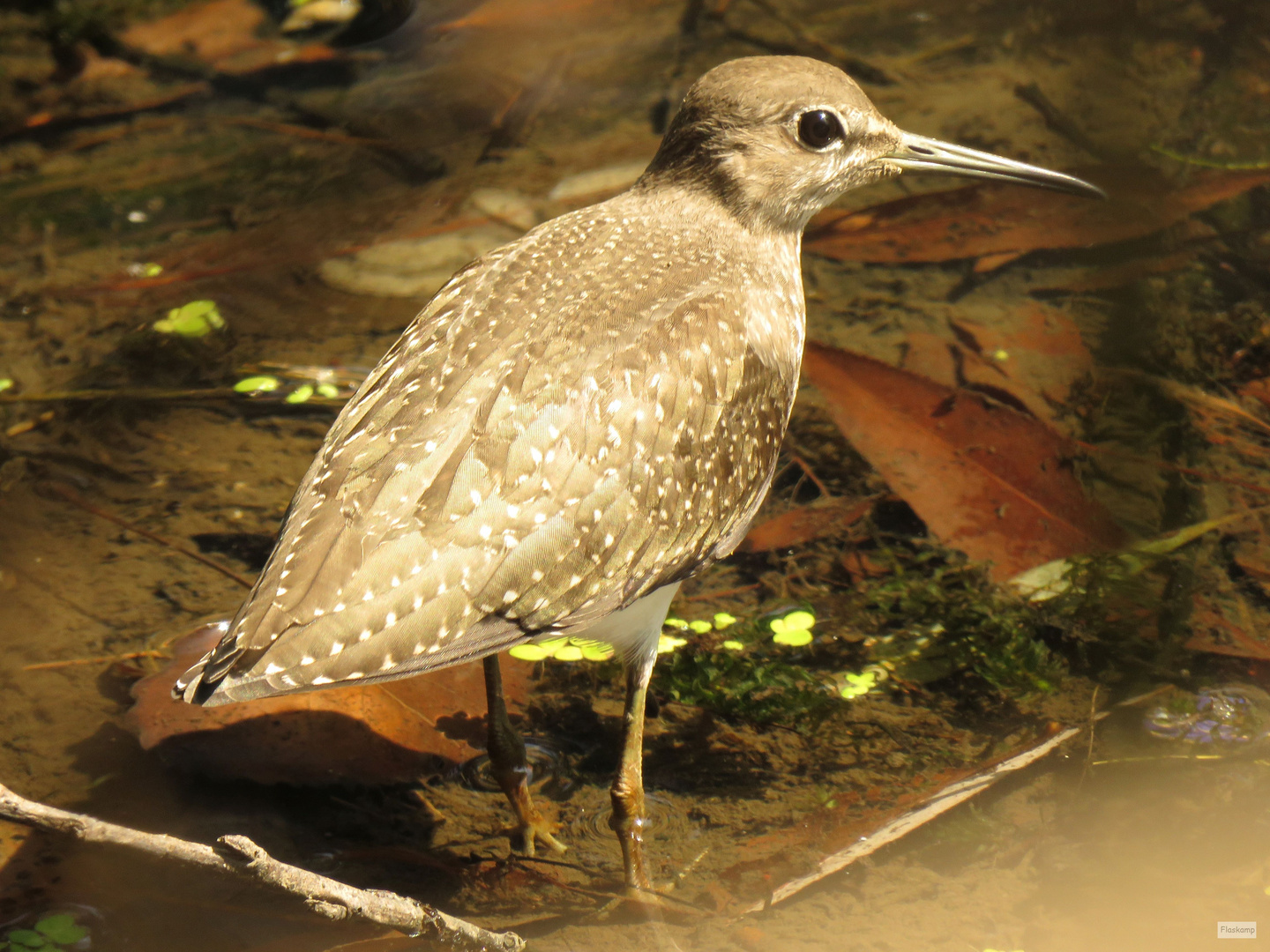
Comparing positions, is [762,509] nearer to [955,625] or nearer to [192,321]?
[955,625]

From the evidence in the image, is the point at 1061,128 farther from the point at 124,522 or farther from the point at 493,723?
the point at 124,522

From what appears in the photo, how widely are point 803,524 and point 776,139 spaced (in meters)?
1.46

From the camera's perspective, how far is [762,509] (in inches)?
184

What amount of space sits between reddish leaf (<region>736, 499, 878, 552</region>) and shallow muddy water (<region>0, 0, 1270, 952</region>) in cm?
2

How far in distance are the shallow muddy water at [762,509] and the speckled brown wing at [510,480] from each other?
0.91 m

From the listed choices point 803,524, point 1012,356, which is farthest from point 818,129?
point 1012,356

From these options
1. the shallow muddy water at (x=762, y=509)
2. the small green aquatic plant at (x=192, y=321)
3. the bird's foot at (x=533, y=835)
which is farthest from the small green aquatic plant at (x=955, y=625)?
the small green aquatic plant at (x=192, y=321)

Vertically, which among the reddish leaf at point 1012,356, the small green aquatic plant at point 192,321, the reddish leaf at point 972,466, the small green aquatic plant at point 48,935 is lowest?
the small green aquatic plant at point 48,935

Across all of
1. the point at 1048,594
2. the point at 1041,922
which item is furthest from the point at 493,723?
the point at 1048,594

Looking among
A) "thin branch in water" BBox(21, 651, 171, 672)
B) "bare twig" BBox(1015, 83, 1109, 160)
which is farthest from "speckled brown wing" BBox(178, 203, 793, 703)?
"bare twig" BBox(1015, 83, 1109, 160)

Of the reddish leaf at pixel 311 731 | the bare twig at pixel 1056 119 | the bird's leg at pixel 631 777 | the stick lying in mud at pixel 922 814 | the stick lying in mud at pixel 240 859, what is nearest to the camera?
the stick lying in mud at pixel 240 859

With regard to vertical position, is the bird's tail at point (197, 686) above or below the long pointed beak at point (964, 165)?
below

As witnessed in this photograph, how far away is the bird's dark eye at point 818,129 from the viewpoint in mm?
3848

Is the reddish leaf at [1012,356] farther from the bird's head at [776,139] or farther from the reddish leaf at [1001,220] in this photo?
the bird's head at [776,139]
